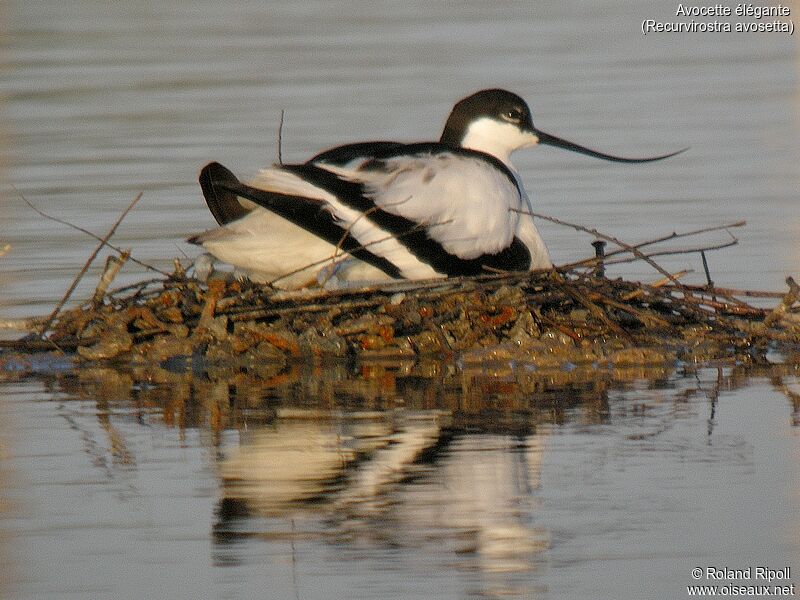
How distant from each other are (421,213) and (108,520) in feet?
10.2

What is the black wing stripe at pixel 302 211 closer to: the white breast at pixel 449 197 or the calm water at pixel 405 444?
the white breast at pixel 449 197

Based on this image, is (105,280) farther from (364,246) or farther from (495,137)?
(495,137)

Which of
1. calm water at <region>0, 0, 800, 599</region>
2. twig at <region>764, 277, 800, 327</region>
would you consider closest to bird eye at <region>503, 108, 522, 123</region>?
calm water at <region>0, 0, 800, 599</region>

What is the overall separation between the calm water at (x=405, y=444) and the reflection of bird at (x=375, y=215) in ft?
1.89

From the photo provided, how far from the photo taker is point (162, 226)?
12867 millimetres

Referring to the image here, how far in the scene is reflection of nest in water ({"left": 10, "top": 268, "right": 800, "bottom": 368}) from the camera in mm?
9000

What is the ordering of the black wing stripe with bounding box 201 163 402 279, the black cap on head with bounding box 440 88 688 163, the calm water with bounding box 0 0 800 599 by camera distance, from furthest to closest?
the black cap on head with bounding box 440 88 688 163 → the black wing stripe with bounding box 201 163 402 279 → the calm water with bounding box 0 0 800 599

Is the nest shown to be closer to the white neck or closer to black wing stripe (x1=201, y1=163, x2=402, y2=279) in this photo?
black wing stripe (x1=201, y1=163, x2=402, y2=279)

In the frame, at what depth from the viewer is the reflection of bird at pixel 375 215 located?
890 cm

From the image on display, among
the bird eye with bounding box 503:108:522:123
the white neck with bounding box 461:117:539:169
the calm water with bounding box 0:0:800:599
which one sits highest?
the bird eye with bounding box 503:108:522:123

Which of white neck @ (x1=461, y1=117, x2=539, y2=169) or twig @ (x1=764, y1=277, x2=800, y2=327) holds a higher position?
white neck @ (x1=461, y1=117, x2=539, y2=169)

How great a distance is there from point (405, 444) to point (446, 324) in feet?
6.35

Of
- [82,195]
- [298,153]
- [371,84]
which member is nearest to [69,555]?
[82,195]

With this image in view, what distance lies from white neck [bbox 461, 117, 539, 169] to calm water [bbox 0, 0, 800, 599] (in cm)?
118
